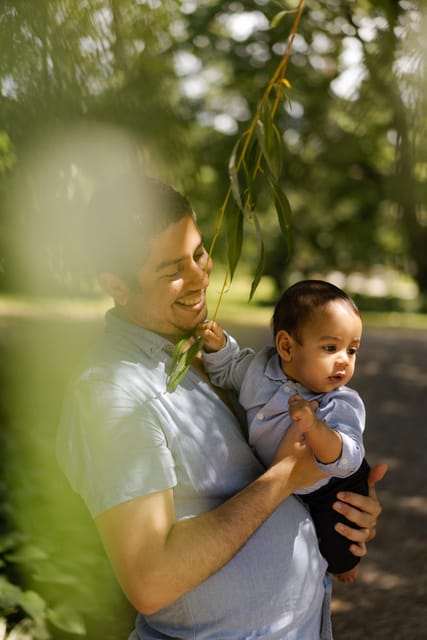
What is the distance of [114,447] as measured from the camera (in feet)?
4.96

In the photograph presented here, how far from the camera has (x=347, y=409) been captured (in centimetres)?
174

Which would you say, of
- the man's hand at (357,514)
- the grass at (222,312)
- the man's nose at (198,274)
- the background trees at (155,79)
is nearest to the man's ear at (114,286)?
the man's nose at (198,274)

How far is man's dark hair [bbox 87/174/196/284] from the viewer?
1.67 meters

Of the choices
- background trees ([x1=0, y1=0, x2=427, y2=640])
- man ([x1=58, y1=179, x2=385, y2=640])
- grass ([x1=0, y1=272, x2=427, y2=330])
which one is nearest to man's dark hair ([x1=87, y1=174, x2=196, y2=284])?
man ([x1=58, y1=179, x2=385, y2=640])

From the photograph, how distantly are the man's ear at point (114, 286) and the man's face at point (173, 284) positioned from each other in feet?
0.04

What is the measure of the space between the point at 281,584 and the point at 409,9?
1366 millimetres

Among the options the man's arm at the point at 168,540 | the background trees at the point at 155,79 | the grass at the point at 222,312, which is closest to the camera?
the man's arm at the point at 168,540

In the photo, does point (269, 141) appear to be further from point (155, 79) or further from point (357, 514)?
point (155, 79)

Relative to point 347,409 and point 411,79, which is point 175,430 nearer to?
point 347,409

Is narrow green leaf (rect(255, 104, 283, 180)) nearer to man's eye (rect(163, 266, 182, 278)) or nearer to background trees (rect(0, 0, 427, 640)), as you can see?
background trees (rect(0, 0, 427, 640))

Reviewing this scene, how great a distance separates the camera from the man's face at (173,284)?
65.9 inches

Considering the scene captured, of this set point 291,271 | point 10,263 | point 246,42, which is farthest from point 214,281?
point 10,263

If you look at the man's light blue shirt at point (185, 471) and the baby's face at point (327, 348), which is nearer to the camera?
the man's light blue shirt at point (185, 471)

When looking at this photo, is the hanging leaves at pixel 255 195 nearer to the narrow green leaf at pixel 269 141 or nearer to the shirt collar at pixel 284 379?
the narrow green leaf at pixel 269 141
